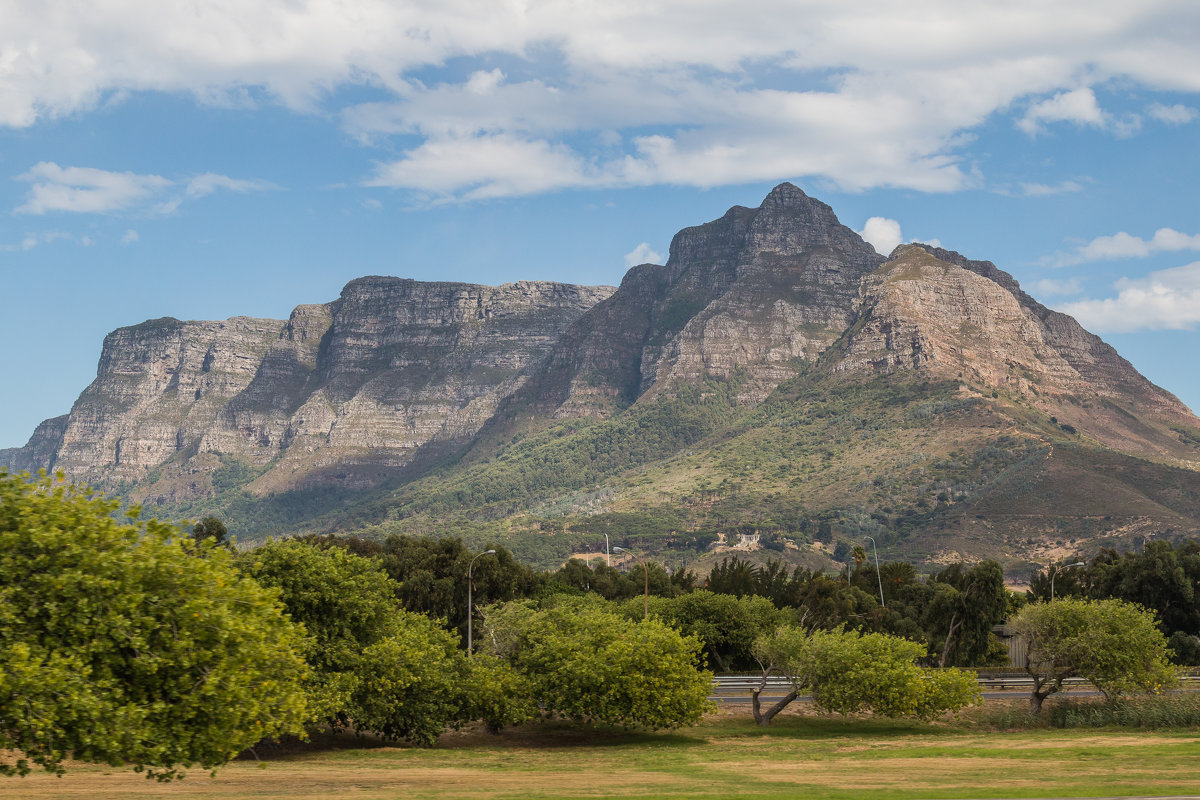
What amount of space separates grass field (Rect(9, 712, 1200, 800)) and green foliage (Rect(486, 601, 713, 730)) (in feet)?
5.08

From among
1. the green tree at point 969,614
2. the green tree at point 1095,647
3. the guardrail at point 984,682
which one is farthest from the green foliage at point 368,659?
the green tree at point 969,614

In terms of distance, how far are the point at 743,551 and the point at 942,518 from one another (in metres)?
35.0

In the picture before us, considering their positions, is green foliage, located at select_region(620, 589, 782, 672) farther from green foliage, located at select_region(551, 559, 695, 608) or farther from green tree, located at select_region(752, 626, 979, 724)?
green foliage, located at select_region(551, 559, 695, 608)

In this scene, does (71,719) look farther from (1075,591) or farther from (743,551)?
(743,551)

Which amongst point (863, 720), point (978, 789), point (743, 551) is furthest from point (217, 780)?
point (743, 551)

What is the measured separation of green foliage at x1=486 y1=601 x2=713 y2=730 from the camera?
49.2 metres

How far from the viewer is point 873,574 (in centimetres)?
11094

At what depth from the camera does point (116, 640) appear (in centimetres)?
2408

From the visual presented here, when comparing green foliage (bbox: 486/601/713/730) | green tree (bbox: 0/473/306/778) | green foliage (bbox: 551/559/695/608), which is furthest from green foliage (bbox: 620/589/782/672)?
green tree (bbox: 0/473/306/778)

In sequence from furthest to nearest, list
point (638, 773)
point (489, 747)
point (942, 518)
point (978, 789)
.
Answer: point (942, 518) → point (489, 747) → point (638, 773) → point (978, 789)

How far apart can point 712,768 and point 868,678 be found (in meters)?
14.3

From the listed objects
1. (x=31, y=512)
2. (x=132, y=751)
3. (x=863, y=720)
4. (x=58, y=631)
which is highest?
(x=31, y=512)

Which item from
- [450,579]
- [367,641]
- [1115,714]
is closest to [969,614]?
[1115,714]

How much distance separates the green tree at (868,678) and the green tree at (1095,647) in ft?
22.0
